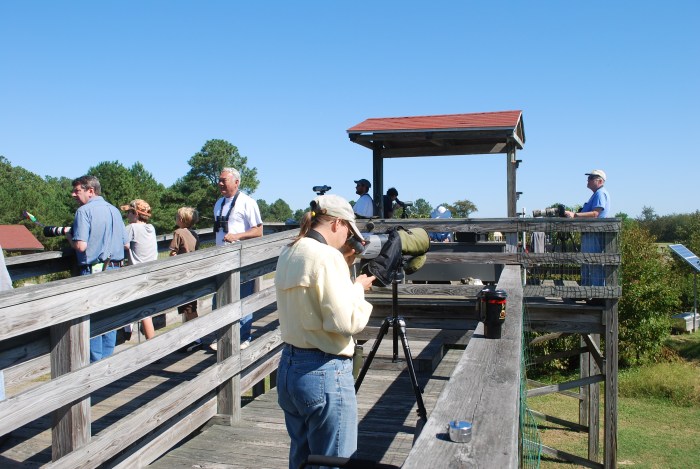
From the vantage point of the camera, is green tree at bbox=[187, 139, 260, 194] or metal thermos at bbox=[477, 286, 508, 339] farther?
green tree at bbox=[187, 139, 260, 194]

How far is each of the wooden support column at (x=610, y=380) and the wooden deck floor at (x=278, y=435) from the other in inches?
101

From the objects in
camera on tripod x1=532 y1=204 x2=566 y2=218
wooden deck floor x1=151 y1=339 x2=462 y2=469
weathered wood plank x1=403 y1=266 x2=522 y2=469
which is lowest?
wooden deck floor x1=151 y1=339 x2=462 y2=469

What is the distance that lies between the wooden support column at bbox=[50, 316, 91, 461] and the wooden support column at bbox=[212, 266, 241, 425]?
1418 mm

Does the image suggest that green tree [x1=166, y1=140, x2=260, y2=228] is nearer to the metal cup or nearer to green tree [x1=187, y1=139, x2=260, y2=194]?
green tree [x1=187, y1=139, x2=260, y2=194]

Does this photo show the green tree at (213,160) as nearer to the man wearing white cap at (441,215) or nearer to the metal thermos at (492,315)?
the man wearing white cap at (441,215)

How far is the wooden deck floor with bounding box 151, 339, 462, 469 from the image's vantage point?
371cm

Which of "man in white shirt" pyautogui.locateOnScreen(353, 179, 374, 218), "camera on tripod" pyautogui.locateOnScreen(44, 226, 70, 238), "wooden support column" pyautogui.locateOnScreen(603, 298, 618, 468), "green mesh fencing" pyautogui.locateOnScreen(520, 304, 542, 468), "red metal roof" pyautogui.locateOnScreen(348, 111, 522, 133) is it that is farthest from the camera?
"red metal roof" pyautogui.locateOnScreen(348, 111, 522, 133)

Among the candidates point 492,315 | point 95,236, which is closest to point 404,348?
point 492,315

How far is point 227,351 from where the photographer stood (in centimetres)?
431

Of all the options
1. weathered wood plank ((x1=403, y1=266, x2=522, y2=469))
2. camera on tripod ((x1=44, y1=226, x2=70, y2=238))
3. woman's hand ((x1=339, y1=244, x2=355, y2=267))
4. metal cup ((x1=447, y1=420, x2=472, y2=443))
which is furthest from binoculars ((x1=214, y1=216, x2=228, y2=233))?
metal cup ((x1=447, y1=420, x2=472, y2=443))

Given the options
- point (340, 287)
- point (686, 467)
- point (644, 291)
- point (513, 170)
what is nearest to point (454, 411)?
point (340, 287)

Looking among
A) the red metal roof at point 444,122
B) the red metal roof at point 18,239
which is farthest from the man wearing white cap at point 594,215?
the red metal roof at point 18,239

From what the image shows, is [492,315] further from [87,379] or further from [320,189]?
[320,189]

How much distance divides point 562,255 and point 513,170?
3987 mm
